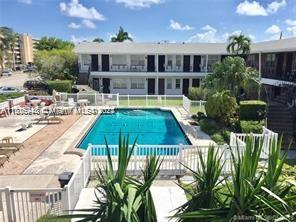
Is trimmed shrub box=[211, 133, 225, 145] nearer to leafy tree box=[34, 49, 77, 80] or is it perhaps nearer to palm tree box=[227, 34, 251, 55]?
palm tree box=[227, 34, 251, 55]

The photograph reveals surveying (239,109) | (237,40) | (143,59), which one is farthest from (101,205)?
(143,59)

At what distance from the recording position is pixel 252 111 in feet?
54.8

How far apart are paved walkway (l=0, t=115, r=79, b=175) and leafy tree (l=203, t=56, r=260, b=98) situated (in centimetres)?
1055

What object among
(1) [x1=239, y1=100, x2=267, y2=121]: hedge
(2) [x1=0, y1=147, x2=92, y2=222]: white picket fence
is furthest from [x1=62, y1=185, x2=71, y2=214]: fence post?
(1) [x1=239, y1=100, x2=267, y2=121]: hedge

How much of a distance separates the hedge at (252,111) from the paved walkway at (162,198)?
8815 mm

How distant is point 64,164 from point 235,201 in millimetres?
9383

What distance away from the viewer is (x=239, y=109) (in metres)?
17.2

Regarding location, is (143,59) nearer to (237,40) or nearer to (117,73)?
(117,73)

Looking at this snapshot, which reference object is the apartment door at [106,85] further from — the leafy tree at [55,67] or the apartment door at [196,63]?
the apartment door at [196,63]

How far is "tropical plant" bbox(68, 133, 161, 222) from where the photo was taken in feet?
13.0

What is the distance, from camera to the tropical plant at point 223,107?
17825 millimetres

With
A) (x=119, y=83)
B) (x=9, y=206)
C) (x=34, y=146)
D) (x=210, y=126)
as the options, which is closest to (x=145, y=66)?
(x=119, y=83)

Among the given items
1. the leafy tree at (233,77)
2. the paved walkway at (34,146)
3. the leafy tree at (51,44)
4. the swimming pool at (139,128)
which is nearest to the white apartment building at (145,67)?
the swimming pool at (139,128)

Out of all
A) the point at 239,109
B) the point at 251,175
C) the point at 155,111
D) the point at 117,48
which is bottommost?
the point at 155,111
